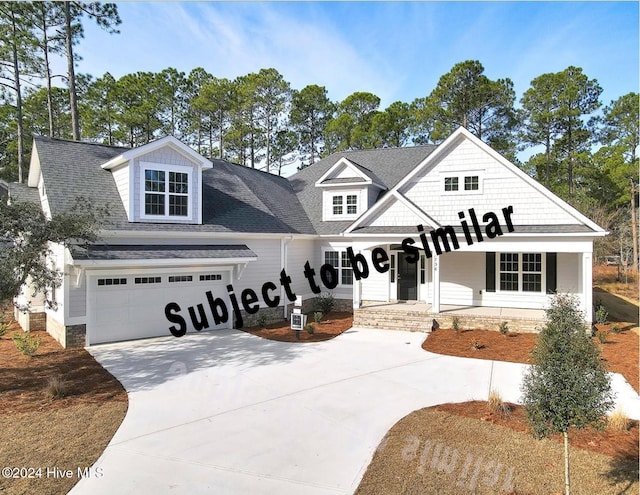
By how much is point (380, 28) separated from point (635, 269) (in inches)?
1322

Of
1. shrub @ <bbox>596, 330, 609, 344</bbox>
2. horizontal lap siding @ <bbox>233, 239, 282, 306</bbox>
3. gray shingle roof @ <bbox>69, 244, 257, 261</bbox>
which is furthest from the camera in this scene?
horizontal lap siding @ <bbox>233, 239, 282, 306</bbox>

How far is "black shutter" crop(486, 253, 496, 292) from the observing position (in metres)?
15.8

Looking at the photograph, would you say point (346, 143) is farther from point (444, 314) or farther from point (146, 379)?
point (146, 379)

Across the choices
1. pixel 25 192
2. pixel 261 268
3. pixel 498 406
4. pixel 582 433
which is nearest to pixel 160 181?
pixel 261 268

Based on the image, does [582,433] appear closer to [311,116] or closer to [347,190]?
[347,190]

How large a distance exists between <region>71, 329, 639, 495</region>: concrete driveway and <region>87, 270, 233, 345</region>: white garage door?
54 cm

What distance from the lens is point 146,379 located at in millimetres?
9180

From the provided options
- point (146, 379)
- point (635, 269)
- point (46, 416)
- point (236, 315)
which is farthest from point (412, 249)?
point (635, 269)

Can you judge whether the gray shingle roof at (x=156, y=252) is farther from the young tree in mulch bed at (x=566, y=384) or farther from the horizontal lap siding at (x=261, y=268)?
the young tree in mulch bed at (x=566, y=384)

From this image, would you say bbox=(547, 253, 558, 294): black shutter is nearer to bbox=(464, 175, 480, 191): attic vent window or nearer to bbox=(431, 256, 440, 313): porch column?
bbox=(464, 175, 480, 191): attic vent window

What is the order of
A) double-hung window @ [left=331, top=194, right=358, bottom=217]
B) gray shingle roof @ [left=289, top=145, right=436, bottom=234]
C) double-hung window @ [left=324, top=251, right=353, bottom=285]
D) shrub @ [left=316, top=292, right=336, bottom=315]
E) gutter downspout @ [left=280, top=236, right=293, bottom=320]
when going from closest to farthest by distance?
gutter downspout @ [left=280, top=236, right=293, bottom=320] < shrub @ [left=316, top=292, right=336, bottom=315] < double-hung window @ [left=324, top=251, right=353, bottom=285] < double-hung window @ [left=331, top=194, right=358, bottom=217] < gray shingle roof @ [left=289, top=145, right=436, bottom=234]

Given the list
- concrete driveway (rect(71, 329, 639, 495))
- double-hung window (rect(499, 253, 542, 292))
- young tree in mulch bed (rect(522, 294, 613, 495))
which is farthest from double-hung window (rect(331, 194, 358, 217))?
young tree in mulch bed (rect(522, 294, 613, 495))

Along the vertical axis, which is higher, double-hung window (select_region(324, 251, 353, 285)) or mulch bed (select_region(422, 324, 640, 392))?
double-hung window (select_region(324, 251, 353, 285))

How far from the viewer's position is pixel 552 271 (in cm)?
1500
